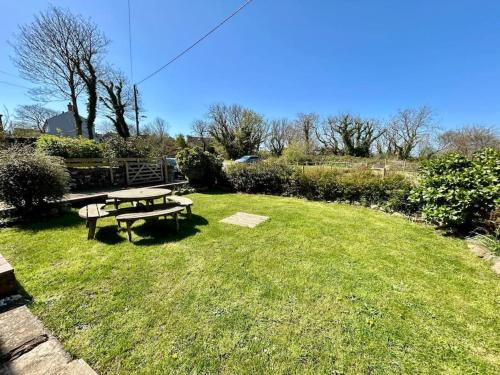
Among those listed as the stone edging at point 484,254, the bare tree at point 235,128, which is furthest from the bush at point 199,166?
the bare tree at point 235,128

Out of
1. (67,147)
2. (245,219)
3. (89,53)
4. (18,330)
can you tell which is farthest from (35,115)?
(18,330)

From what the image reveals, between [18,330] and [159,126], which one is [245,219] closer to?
[18,330]

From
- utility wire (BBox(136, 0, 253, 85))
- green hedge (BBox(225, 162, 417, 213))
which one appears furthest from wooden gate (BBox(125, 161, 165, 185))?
utility wire (BBox(136, 0, 253, 85))

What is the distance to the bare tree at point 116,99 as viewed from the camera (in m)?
17.6

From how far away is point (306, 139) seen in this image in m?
34.2

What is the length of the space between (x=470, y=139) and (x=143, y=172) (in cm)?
2614

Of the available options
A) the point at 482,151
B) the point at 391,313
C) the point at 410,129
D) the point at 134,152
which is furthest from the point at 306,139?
the point at 391,313

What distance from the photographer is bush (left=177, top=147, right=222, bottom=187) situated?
9.67 metres

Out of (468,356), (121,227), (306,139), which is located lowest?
(468,356)

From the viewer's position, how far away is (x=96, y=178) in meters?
9.62

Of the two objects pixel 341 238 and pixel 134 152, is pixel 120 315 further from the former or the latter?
pixel 134 152

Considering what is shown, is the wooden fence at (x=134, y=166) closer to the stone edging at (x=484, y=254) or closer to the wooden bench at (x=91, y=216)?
the wooden bench at (x=91, y=216)

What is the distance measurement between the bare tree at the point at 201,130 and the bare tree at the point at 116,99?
51.5ft

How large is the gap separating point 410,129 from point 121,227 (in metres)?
35.9
